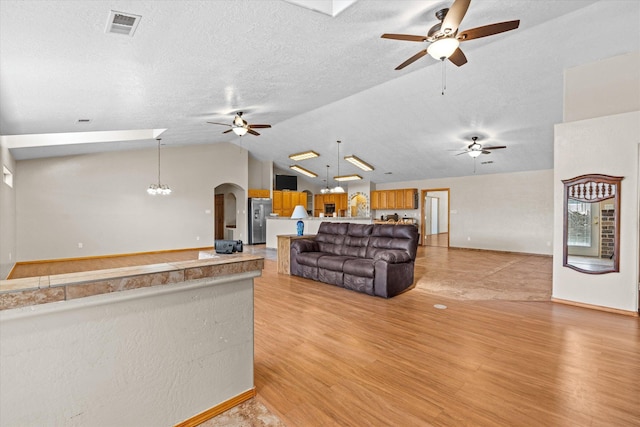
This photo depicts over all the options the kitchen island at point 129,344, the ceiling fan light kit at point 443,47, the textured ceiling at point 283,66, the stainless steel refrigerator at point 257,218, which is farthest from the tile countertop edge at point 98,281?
the stainless steel refrigerator at point 257,218

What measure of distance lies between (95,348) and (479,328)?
323 centimetres

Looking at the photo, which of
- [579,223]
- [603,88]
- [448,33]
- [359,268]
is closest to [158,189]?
[359,268]

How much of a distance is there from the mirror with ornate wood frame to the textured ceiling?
5.34 ft

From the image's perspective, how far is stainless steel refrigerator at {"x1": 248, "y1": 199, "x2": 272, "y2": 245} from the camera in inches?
415

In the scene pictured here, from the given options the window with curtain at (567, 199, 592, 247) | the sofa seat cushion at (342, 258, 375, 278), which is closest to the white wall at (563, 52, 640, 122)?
the window with curtain at (567, 199, 592, 247)

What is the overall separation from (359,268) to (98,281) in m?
3.41

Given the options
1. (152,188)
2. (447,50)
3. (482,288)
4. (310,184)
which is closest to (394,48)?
(447,50)

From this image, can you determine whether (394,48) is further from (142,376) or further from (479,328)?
(142,376)

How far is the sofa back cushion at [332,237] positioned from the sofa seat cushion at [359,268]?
771 mm

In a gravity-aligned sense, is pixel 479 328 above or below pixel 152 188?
below

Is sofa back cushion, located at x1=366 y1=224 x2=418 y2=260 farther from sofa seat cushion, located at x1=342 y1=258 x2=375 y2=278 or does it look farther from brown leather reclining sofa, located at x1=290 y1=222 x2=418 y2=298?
sofa seat cushion, located at x1=342 y1=258 x2=375 y2=278

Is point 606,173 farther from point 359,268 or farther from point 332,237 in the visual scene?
point 332,237

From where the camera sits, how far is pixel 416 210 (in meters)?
10.8

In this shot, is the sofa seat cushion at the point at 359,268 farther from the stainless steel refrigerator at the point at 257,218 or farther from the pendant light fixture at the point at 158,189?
the stainless steel refrigerator at the point at 257,218
